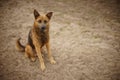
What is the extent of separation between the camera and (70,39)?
6211 mm

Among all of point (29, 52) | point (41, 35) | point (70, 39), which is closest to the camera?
point (41, 35)

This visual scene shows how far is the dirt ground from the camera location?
4.90 metres

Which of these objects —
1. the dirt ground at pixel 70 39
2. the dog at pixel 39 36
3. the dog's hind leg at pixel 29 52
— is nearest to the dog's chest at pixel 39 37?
the dog at pixel 39 36

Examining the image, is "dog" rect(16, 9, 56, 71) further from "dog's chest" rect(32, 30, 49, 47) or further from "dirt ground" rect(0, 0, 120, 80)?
"dirt ground" rect(0, 0, 120, 80)

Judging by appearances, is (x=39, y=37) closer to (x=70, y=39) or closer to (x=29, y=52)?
(x=29, y=52)

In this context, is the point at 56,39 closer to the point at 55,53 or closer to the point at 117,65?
the point at 55,53

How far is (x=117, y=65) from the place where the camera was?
200 inches

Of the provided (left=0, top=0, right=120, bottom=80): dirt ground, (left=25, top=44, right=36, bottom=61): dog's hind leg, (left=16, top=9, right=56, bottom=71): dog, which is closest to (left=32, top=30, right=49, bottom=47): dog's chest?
(left=16, top=9, right=56, bottom=71): dog

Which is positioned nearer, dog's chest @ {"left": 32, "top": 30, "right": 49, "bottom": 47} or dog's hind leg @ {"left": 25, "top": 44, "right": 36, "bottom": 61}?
dog's chest @ {"left": 32, "top": 30, "right": 49, "bottom": 47}

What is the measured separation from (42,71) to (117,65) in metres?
2.37

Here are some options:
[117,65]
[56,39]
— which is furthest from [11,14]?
[117,65]

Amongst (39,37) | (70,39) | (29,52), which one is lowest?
(70,39)

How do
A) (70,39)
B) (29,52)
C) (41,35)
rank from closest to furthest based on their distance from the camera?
(41,35)
(29,52)
(70,39)

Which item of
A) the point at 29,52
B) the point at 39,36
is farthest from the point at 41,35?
the point at 29,52
